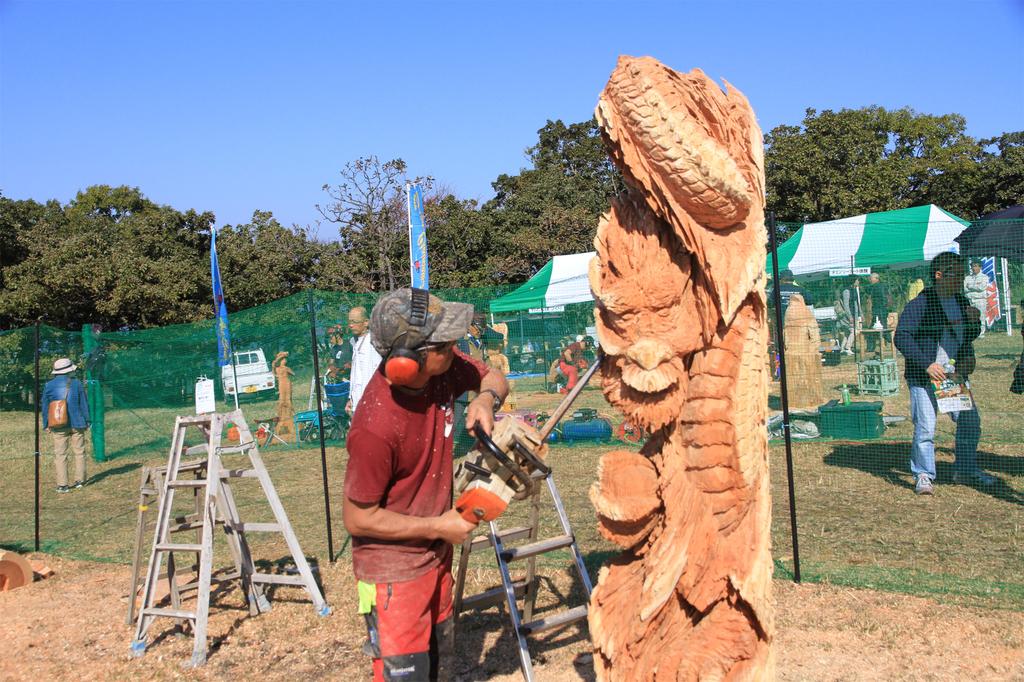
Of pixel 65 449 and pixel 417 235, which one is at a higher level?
pixel 417 235

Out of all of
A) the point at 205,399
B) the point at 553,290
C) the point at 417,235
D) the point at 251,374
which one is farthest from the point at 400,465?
the point at 553,290

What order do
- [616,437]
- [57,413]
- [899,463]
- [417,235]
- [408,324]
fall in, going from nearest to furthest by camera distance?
[408,324], [899,463], [57,413], [417,235], [616,437]

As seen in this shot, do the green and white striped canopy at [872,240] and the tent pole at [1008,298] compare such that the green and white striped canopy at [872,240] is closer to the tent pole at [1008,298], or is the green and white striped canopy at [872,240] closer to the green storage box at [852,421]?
the tent pole at [1008,298]

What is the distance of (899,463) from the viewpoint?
7.69 meters

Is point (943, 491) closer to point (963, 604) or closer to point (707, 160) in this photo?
point (963, 604)

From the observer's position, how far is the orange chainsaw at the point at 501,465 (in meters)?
2.22

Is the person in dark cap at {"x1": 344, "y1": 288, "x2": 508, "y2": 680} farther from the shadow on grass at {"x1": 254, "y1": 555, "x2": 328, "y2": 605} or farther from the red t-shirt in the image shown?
the shadow on grass at {"x1": 254, "y1": 555, "x2": 328, "y2": 605}

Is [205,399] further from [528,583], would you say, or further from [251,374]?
[251,374]

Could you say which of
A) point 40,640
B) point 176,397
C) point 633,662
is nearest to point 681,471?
point 633,662

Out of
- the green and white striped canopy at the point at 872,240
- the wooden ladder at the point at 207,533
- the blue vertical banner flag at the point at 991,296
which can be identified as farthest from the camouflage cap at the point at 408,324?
the green and white striped canopy at the point at 872,240

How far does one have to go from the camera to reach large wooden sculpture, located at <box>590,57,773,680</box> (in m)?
2.41

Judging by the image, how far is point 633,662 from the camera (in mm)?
2477

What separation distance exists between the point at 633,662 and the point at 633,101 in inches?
68.1

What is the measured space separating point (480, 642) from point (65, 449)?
278 inches
